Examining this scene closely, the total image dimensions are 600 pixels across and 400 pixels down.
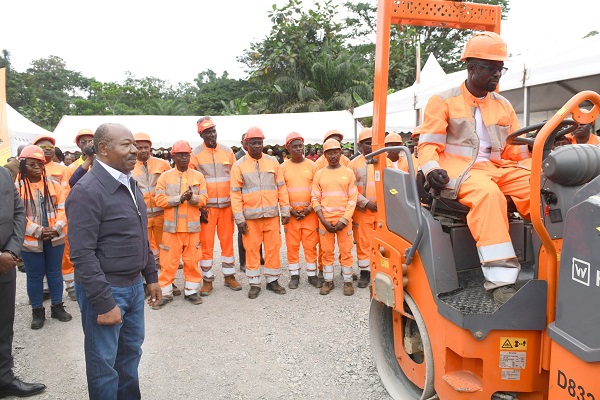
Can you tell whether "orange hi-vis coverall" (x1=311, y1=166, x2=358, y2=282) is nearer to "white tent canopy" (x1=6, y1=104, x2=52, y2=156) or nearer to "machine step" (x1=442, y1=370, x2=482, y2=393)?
"machine step" (x1=442, y1=370, x2=482, y2=393)

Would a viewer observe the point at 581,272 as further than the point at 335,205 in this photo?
No

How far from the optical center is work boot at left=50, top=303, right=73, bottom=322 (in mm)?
5094

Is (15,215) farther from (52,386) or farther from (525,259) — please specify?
(525,259)

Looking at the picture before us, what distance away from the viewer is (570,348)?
189cm

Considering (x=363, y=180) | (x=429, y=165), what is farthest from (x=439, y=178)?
(x=363, y=180)

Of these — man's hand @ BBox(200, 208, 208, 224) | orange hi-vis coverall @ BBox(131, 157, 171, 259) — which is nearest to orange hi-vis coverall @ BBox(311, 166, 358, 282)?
man's hand @ BBox(200, 208, 208, 224)

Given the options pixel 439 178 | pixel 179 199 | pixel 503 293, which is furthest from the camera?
pixel 179 199

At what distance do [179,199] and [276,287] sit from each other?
170 centimetres

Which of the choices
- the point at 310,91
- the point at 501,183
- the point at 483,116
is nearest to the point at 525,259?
the point at 501,183

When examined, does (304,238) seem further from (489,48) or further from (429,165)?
(489,48)

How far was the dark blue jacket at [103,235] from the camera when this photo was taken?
7.97 ft

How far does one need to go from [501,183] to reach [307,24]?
985 inches

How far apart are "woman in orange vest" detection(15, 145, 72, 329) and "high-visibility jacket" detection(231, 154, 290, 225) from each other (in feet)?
6.52

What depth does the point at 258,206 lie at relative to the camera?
5.75m
